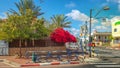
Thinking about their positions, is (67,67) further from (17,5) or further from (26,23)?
(17,5)

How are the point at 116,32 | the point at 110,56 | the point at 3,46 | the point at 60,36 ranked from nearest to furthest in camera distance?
the point at 3,46
the point at 60,36
the point at 110,56
the point at 116,32

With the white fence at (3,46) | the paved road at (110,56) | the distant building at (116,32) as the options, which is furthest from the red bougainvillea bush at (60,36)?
the distant building at (116,32)

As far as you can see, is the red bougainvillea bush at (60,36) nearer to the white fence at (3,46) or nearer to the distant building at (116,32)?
the white fence at (3,46)

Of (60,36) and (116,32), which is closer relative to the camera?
(60,36)

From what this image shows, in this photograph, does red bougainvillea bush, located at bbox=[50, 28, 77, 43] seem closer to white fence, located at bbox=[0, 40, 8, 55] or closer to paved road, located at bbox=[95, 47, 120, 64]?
paved road, located at bbox=[95, 47, 120, 64]

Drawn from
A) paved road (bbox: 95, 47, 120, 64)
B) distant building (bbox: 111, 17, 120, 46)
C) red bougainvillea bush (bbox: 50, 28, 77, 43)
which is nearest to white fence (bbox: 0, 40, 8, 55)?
red bougainvillea bush (bbox: 50, 28, 77, 43)

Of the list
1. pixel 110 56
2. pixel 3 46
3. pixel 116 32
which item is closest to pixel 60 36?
pixel 110 56

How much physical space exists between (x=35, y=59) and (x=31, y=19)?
866 centimetres

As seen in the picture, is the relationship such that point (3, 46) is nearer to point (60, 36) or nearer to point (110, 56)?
point (60, 36)

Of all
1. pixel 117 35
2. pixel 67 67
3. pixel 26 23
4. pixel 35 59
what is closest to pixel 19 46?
pixel 26 23

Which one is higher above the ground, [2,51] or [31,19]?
[31,19]

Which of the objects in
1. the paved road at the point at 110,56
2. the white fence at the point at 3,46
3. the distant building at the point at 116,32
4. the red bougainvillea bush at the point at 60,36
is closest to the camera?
the paved road at the point at 110,56

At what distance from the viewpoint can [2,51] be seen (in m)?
40.2

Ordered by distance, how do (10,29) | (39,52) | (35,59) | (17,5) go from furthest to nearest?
(17,5)
(39,52)
(10,29)
(35,59)
